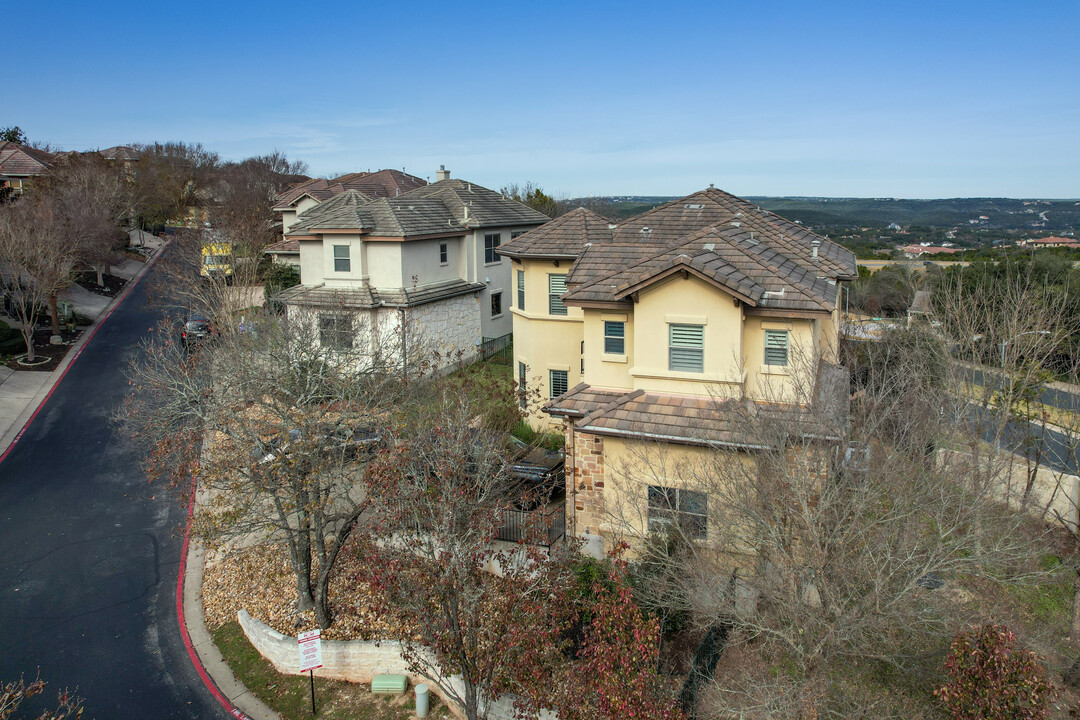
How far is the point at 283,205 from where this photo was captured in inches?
2111

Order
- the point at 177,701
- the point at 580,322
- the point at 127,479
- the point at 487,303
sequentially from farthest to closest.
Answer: the point at 487,303 → the point at 580,322 → the point at 127,479 → the point at 177,701

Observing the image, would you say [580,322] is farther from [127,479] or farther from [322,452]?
[127,479]

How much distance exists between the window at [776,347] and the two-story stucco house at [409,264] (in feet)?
44.0

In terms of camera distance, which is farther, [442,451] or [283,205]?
[283,205]

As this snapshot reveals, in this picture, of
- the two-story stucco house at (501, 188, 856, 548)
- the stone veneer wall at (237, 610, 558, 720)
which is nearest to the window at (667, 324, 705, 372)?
the two-story stucco house at (501, 188, 856, 548)

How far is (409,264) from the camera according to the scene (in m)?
29.8

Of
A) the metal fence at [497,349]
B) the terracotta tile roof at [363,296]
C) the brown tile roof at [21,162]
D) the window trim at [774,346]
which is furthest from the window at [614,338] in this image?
the brown tile roof at [21,162]

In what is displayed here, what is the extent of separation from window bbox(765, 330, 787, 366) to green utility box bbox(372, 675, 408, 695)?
10.3m

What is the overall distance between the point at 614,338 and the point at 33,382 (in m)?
27.3

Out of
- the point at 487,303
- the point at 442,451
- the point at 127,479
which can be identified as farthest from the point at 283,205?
the point at 442,451

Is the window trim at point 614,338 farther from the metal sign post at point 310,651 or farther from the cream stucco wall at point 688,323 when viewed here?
the metal sign post at point 310,651

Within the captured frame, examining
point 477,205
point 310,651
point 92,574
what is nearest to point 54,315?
point 477,205

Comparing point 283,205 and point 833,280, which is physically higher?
point 283,205

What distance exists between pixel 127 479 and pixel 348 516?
11.9 meters
